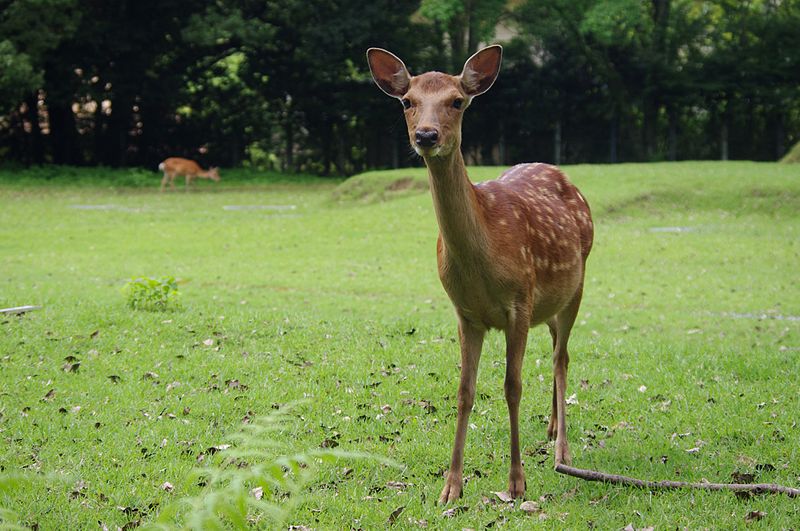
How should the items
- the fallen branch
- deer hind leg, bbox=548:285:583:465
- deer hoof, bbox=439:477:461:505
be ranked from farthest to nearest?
deer hind leg, bbox=548:285:583:465 → deer hoof, bbox=439:477:461:505 → the fallen branch

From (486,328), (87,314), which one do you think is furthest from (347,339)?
(486,328)

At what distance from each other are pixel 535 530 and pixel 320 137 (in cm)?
3220

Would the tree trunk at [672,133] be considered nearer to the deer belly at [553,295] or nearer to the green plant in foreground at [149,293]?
the green plant in foreground at [149,293]

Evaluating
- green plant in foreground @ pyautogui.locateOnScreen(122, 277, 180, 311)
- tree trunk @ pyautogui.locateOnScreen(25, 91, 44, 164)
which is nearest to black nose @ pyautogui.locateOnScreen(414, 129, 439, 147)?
green plant in foreground @ pyautogui.locateOnScreen(122, 277, 180, 311)

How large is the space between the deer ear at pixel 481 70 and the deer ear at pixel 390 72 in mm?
331

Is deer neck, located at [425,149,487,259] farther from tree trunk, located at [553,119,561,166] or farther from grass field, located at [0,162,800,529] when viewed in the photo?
tree trunk, located at [553,119,561,166]

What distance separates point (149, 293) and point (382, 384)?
3983mm

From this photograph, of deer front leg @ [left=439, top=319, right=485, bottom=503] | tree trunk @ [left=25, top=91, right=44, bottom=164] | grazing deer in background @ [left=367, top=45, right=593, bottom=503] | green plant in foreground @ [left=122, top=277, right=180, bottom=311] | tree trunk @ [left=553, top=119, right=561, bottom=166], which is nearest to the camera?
grazing deer in background @ [left=367, top=45, right=593, bottom=503]

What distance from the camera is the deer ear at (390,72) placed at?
5117 millimetres

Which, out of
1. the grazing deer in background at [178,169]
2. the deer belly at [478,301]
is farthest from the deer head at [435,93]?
the grazing deer in background at [178,169]

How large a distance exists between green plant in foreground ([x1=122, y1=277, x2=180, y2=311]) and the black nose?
6.41m

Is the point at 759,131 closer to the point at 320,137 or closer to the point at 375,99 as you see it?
the point at 375,99

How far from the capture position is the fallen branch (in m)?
5.04

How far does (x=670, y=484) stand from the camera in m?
5.18
